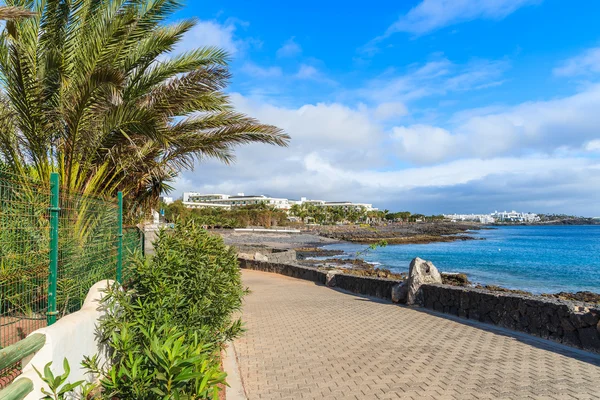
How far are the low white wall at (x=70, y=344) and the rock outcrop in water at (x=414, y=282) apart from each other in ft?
28.0

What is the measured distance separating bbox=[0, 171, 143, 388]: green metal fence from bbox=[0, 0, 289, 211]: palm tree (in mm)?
1562

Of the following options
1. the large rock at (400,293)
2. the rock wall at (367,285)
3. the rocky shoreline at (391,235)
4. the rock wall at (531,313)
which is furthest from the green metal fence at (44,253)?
the rocky shoreline at (391,235)

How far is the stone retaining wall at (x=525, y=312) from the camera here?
668cm

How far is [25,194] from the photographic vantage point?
3955 millimetres

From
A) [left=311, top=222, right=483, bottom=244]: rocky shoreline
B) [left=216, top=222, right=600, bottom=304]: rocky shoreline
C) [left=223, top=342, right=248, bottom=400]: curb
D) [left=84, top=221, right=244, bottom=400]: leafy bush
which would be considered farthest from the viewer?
[left=311, top=222, right=483, bottom=244]: rocky shoreline

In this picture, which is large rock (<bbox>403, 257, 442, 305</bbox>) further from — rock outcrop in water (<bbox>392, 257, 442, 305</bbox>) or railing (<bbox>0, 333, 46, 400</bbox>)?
railing (<bbox>0, 333, 46, 400</bbox>)

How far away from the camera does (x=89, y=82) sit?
5.82 m

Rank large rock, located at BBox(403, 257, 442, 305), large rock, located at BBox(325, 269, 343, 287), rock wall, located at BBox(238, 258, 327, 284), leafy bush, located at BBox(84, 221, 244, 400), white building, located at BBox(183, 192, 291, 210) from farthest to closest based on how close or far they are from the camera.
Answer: white building, located at BBox(183, 192, 291, 210) < rock wall, located at BBox(238, 258, 327, 284) < large rock, located at BBox(325, 269, 343, 287) < large rock, located at BBox(403, 257, 442, 305) < leafy bush, located at BBox(84, 221, 244, 400)

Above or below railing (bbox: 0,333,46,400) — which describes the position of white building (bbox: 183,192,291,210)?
above

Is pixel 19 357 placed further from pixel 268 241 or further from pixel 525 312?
pixel 268 241

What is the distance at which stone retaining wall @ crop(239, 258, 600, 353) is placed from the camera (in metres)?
6.68

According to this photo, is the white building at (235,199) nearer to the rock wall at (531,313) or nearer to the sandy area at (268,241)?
the sandy area at (268,241)

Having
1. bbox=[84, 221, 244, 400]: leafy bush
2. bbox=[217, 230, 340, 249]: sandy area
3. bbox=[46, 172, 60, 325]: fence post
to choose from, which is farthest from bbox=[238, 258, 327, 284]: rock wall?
bbox=[217, 230, 340, 249]: sandy area

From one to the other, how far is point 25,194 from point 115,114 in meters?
2.91
